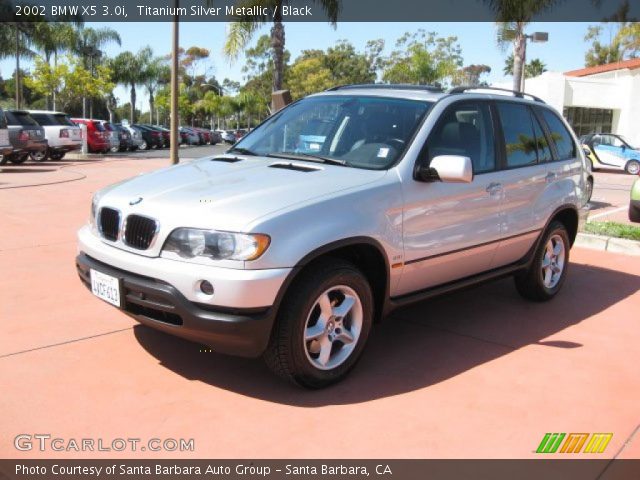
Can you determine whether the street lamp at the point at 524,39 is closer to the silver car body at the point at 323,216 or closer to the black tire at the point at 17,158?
the silver car body at the point at 323,216

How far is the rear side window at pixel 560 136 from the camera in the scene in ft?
19.3

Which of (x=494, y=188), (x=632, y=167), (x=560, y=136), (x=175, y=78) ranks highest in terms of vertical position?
(x=175, y=78)

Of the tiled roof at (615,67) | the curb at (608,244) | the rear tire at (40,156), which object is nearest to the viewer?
A: the curb at (608,244)

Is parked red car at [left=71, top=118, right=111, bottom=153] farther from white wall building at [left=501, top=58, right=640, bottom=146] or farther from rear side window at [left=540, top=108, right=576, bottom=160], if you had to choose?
rear side window at [left=540, top=108, right=576, bottom=160]

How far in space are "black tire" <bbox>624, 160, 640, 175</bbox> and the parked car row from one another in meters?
19.1

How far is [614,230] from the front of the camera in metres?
8.62

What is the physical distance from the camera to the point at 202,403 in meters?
3.62

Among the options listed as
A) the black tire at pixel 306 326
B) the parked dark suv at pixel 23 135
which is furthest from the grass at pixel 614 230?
the parked dark suv at pixel 23 135

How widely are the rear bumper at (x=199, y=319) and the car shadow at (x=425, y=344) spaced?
47cm

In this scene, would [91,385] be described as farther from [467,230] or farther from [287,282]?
[467,230]

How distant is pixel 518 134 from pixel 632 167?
66.5 feet

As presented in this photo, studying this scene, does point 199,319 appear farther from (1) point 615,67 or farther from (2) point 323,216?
(1) point 615,67

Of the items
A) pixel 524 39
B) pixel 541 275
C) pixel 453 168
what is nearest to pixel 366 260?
pixel 453 168

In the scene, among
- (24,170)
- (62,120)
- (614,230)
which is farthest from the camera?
(62,120)
